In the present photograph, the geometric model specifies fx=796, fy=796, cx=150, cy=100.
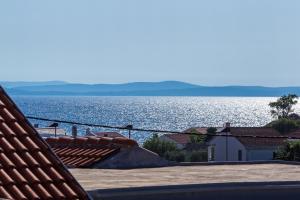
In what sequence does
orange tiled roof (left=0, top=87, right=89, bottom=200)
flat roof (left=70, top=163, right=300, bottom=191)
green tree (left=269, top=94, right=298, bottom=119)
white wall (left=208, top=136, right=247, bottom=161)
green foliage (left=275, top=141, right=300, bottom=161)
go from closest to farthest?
orange tiled roof (left=0, top=87, right=89, bottom=200), flat roof (left=70, top=163, right=300, bottom=191), green foliage (left=275, top=141, right=300, bottom=161), white wall (left=208, top=136, right=247, bottom=161), green tree (left=269, top=94, right=298, bottom=119)

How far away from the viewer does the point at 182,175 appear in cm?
1387

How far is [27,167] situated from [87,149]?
8.91 m

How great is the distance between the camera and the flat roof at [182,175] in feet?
40.2

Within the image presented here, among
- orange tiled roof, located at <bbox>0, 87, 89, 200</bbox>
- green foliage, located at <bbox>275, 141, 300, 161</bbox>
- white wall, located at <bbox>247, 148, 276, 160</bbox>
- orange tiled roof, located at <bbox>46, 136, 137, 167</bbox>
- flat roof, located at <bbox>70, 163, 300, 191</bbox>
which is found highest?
orange tiled roof, located at <bbox>0, 87, 89, 200</bbox>

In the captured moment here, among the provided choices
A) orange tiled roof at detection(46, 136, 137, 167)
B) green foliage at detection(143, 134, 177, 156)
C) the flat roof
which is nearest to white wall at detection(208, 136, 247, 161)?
green foliage at detection(143, 134, 177, 156)

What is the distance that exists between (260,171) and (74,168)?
11.3 feet

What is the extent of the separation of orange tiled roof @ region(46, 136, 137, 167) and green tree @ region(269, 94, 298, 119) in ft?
355

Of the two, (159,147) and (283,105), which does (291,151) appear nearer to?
(159,147)

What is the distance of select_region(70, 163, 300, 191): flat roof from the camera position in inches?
482

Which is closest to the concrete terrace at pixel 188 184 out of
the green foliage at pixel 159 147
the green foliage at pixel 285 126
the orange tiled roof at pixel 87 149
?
the orange tiled roof at pixel 87 149

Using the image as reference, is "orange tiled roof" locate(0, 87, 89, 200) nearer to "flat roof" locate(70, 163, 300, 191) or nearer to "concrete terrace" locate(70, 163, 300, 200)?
"concrete terrace" locate(70, 163, 300, 200)

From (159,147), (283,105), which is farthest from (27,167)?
(283,105)

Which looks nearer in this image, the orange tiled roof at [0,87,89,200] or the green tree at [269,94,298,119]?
the orange tiled roof at [0,87,89,200]

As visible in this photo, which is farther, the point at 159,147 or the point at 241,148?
the point at 159,147
